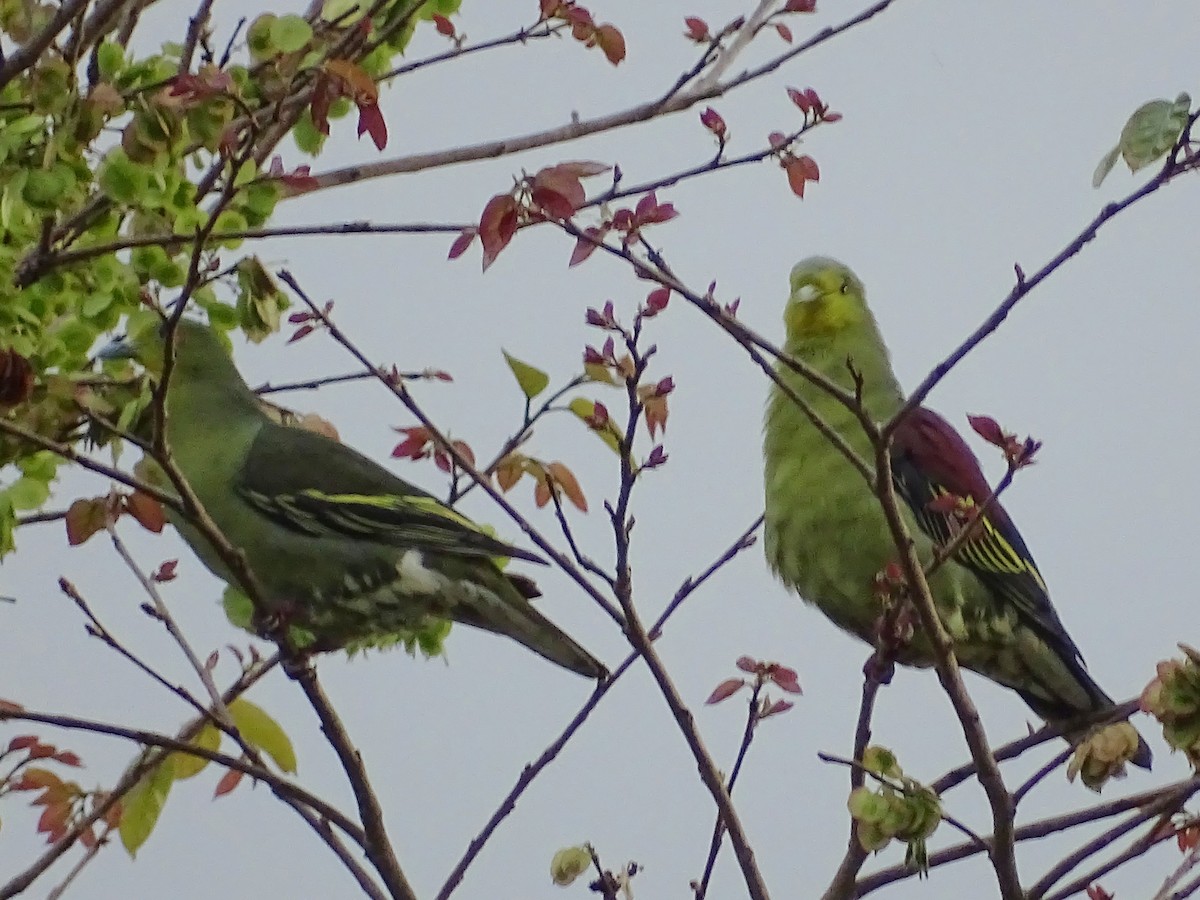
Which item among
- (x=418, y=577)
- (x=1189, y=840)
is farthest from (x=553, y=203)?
(x=1189, y=840)

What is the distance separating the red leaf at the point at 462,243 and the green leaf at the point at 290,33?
27cm

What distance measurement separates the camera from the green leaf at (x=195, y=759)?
192cm

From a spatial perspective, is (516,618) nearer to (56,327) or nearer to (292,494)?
(292,494)

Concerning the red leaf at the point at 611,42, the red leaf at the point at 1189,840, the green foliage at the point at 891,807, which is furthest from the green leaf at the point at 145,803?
the red leaf at the point at 1189,840

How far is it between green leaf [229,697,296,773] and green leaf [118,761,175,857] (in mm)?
115

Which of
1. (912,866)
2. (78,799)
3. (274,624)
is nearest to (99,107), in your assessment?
(274,624)

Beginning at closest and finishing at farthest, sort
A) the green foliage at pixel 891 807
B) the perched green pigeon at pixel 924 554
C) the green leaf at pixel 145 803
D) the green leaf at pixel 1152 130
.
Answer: the green leaf at pixel 1152 130, the green foliage at pixel 891 807, the green leaf at pixel 145 803, the perched green pigeon at pixel 924 554

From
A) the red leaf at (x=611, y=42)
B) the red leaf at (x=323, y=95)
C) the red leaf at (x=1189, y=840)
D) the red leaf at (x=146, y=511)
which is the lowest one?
the red leaf at (x=1189, y=840)

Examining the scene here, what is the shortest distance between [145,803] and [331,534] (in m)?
0.55

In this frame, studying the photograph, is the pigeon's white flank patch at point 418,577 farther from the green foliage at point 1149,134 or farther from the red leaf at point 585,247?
the green foliage at point 1149,134

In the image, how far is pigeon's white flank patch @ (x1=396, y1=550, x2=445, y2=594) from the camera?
2.22 meters

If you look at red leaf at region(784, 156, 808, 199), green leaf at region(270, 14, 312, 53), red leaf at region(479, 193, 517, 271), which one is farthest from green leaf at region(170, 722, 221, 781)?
red leaf at region(784, 156, 808, 199)

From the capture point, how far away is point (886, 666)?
1688 mm

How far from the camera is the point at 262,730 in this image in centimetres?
198
